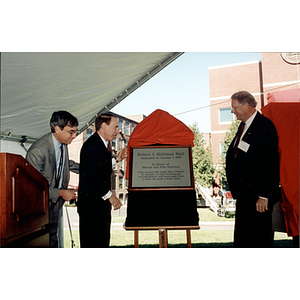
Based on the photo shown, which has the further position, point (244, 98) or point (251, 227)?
point (244, 98)

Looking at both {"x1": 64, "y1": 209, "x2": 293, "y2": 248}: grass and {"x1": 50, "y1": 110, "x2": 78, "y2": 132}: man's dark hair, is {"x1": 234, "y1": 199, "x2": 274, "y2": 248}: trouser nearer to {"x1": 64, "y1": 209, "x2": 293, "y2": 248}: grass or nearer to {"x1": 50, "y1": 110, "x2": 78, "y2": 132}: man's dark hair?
{"x1": 64, "y1": 209, "x2": 293, "y2": 248}: grass

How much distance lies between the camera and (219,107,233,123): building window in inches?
128

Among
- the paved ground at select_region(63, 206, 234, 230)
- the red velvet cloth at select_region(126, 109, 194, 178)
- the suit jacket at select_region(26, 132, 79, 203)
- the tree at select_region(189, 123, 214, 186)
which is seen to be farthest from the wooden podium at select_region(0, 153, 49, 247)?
the tree at select_region(189, 123, 214, 186)

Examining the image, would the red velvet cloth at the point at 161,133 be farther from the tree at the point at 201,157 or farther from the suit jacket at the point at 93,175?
the suit jacket at the point at 93,175

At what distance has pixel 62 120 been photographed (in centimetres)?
324

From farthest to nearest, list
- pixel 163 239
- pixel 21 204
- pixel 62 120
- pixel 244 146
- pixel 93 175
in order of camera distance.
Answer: pixel 62 120, pixel 93 175, pixel 244 146, pixel 163 239, pixel 21 204

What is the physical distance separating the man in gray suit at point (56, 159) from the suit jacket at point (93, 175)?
0.18m

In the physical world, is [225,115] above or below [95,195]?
above

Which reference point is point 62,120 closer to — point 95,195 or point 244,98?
point 95,195

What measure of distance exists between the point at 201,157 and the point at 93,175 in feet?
4.04

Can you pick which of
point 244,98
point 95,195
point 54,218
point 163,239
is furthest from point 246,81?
point 54,218

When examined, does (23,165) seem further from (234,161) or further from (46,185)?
(234,161)

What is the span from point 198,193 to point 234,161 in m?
0.66

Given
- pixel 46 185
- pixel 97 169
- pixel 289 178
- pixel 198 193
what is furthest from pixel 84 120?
pixel 289 178
